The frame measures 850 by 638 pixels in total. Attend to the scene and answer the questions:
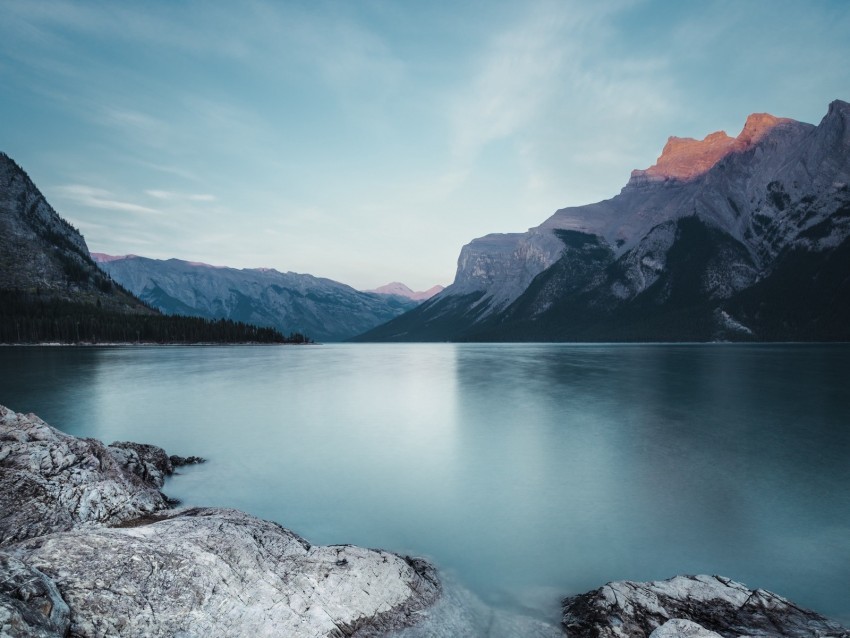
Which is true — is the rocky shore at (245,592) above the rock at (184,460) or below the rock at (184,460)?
above

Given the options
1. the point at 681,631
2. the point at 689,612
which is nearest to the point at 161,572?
the point at 681,631

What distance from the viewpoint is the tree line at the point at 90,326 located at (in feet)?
463

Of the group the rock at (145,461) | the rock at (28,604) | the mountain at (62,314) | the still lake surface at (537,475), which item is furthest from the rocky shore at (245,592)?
the mountain at (62,314)

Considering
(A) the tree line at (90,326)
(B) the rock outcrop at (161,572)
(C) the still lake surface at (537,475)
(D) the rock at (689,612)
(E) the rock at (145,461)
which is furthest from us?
(A) the tree line at (90,326)

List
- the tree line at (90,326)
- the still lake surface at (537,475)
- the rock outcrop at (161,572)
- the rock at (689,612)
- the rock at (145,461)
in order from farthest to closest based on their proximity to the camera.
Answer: the tree line at (90,326) → the rock at (145,461) → the still lake surface at (537,475) → the rock at (689,612) → the rock outcrop at (161,572)

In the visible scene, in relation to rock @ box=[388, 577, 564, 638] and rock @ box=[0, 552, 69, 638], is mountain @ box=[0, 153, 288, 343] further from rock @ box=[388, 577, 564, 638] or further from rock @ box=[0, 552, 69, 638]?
rock @ box=[388, 577, 564, 638]

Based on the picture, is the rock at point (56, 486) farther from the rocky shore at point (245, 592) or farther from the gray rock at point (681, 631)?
the gray rock at point (681, 631)

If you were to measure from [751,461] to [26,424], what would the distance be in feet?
98.7

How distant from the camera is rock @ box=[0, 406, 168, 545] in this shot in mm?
11250

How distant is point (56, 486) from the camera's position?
12.4m

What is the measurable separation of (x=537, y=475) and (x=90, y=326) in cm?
17606

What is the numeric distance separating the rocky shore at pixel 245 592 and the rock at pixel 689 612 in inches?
1.0

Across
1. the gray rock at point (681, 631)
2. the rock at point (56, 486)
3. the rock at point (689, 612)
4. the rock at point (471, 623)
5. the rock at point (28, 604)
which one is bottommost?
the rock at point (471, 623)

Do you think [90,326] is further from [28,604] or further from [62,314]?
[28,604]
